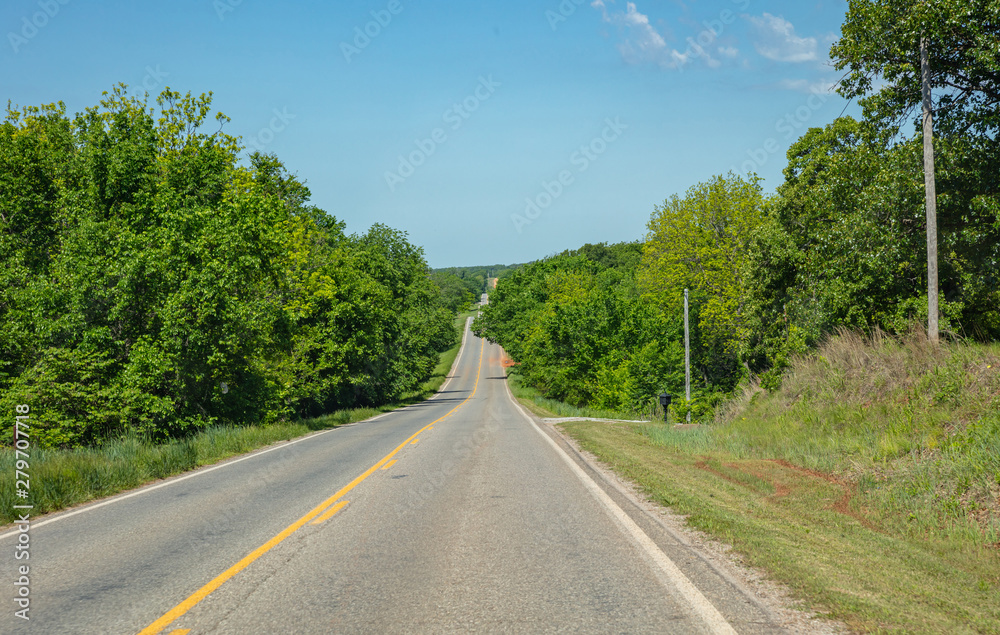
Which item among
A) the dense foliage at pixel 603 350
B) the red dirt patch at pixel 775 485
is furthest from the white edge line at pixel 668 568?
the dense foliage at pixel 603 350

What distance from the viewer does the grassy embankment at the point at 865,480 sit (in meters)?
5.14

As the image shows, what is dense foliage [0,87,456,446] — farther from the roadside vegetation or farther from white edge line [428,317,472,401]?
white edge line [428,317,472,401]

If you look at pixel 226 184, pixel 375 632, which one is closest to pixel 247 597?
pixel 375 632

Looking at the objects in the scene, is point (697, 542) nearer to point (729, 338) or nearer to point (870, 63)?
point (870, 63)

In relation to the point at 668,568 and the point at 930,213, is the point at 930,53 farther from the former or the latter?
the point at 668,568

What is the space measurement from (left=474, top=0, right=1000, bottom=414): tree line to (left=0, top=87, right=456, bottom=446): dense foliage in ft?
63.5

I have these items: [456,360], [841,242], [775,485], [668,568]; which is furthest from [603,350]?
[456,360]

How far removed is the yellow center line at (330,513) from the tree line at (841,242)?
52.1 ft

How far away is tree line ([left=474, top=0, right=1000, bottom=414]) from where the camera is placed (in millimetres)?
17484

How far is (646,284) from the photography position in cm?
5178

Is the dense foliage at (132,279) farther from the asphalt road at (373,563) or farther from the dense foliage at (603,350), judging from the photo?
the dense foliage at (603,350)

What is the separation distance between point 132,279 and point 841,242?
21423 mm

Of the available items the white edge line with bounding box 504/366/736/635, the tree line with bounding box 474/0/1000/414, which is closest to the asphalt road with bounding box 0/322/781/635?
the white edge line with bounding box 504/366/736/635

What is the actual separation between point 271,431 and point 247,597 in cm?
1765
